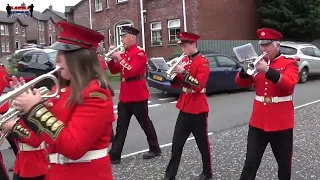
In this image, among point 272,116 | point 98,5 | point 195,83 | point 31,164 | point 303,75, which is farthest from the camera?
point 98,5

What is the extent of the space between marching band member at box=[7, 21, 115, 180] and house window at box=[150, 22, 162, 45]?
24186mm

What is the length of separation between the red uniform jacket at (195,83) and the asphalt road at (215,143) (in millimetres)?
1007

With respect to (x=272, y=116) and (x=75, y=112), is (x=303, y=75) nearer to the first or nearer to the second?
(x=272, y=116)

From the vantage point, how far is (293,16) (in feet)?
85.4

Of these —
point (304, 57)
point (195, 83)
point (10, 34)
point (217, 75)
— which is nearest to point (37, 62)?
point (217, 75)

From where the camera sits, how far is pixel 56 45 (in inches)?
102

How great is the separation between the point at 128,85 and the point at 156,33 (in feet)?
68.6

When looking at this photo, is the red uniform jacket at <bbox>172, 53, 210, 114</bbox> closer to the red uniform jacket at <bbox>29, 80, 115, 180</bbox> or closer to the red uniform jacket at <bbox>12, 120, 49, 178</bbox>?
the red uniform jacket at <bbox>12, 120, 49, 178</bbox>

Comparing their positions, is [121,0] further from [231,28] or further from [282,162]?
[282,162]

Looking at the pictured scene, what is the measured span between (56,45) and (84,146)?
Result: 63 cm

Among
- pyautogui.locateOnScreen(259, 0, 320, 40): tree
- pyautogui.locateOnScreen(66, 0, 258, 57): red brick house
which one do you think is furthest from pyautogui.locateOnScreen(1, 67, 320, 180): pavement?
pyautogui.locateOnScreen(259, 0, 320, 40): tree

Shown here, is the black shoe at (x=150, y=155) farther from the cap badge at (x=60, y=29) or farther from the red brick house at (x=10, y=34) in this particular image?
the red brick house at (x=10, y=34)

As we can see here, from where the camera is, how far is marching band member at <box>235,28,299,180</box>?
4621 mm

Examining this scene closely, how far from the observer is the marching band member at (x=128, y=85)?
6.44 m
